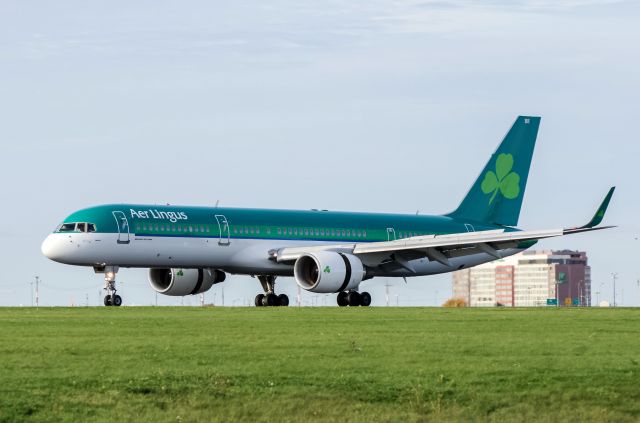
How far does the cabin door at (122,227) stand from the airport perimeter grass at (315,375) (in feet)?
73.5

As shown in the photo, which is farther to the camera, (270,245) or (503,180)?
(503,180)

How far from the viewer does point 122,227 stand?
57.9 meters

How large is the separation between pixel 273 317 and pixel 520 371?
1848 centimetres

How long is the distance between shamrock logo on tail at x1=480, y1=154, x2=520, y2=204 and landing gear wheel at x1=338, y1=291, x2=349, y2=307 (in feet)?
42.4

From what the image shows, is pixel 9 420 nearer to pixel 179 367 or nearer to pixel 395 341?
pixel 179 367

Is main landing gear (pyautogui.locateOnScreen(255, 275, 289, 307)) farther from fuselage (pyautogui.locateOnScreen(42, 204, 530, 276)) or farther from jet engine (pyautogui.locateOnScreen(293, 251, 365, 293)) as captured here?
jet engine (pyautogui.locateOnScreen(293, 251, 365, 293))

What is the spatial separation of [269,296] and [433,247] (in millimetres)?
8168

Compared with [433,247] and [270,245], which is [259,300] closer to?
[270,245]

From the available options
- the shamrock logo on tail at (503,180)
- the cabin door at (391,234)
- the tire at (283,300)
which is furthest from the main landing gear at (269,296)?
the shamrock logo on tail at (503,180)

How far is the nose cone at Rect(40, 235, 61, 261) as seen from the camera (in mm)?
57875

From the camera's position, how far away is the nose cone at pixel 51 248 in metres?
57.9

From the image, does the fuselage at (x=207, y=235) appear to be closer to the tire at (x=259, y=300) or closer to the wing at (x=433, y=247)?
the wing at (x=433, y=247)

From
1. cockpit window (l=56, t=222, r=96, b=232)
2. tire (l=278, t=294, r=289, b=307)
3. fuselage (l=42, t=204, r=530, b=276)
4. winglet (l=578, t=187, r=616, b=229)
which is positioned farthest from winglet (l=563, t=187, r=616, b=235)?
cockpit window (l=56, t=222, r=96, b=232)

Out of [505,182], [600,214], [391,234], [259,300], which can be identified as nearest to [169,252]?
[259,300]
